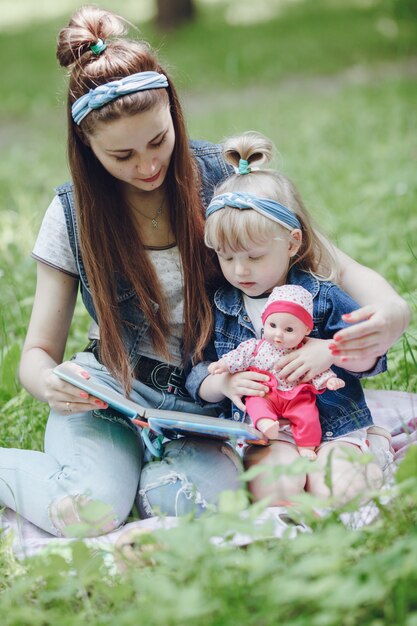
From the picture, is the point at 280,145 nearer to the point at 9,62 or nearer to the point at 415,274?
the point at 415,274

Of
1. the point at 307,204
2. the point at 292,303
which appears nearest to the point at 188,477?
the point at 292,303

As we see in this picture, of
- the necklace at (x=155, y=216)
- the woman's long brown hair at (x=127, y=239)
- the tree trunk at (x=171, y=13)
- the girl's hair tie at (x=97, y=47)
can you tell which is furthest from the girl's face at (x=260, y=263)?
the tree trunk at (x=171, y=13)

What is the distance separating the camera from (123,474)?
2432 mm

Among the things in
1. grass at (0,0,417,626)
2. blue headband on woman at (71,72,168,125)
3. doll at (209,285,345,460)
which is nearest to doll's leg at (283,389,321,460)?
doll at (209,285,345,460)

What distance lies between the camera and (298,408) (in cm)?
233

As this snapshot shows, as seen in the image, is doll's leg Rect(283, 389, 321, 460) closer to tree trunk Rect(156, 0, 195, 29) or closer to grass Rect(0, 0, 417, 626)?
grass Rect(0, 0, 417, 626)

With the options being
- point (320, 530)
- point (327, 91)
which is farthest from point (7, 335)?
point (327, 91)

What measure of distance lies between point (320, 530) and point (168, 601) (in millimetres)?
426

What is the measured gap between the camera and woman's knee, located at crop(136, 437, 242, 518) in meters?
2.37

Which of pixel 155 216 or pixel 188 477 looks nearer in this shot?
pixel 188 477

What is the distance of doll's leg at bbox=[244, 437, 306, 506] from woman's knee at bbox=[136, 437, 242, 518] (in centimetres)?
7

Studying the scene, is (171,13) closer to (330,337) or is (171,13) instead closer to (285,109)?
(285,109)

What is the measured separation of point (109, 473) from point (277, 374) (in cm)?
54

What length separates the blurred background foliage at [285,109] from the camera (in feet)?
13.1
